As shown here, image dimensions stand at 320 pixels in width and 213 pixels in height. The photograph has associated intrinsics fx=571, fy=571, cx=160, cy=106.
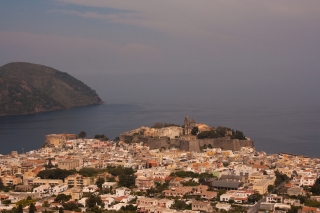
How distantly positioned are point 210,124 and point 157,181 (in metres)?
23.7

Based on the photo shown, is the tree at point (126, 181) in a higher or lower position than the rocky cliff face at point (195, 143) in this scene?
lower

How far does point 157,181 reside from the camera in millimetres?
19766

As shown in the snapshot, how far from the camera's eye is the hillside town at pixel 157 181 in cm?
1636

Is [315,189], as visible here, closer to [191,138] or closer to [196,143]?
[196,143]

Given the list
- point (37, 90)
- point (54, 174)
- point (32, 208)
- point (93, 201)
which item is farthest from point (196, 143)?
point (37, 90)

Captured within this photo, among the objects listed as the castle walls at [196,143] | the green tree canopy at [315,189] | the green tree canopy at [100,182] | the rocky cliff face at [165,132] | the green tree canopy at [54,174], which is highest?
the rocky cliff face at [165,132]

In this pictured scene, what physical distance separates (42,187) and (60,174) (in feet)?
5.02

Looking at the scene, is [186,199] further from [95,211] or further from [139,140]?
[139,140]

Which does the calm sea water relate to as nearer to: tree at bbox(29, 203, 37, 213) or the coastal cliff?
the coastal cliff

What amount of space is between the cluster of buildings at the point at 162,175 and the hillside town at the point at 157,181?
0.09ft

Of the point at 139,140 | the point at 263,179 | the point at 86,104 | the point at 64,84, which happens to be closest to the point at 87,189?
the point at 263,179

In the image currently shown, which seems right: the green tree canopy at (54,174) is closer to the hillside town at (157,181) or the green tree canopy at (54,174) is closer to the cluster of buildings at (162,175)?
the hillside town at (157,181)

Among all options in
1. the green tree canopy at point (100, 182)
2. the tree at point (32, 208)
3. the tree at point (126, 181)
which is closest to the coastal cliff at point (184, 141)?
the tree at point (126, 181)

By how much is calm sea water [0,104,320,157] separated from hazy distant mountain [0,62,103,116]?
1277 cm
